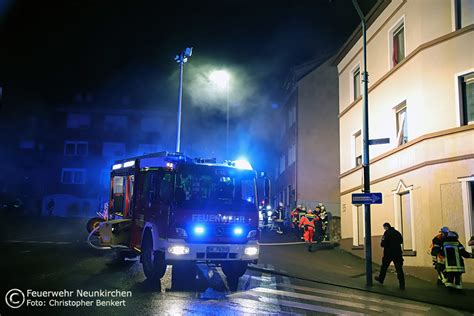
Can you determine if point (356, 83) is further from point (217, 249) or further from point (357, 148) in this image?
point (217, 249)

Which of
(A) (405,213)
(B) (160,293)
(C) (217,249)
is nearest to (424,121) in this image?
(A) (405,213)

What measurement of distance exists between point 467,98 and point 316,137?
1609cm

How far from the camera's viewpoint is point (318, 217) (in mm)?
18141

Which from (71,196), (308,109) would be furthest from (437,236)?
(71,196)

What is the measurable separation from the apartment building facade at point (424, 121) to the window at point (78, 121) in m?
36.9

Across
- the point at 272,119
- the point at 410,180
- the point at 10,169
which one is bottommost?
the point at 410,180

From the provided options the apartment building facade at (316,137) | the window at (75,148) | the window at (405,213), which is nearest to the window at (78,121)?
the window at (75,148)

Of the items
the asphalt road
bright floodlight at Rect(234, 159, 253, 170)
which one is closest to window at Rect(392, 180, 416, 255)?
the asphalt road

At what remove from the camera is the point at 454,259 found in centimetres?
1031

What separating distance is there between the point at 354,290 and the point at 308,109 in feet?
62.1

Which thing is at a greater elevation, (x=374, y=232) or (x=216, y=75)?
(x=216, y=75)

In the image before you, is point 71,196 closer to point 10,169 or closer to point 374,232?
point 10,169

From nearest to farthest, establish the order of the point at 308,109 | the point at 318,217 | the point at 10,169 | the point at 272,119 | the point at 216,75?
the point at 318,217, the point at 216,75, the point at 308,109, the point at 272,119, the point at 10,169

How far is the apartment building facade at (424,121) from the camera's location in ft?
37.2
